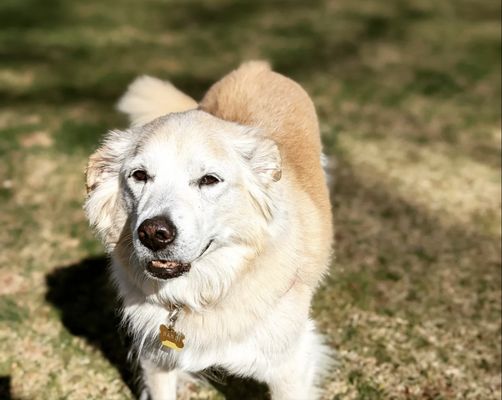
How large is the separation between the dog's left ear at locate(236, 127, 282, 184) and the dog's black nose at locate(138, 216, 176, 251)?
24.6 inches

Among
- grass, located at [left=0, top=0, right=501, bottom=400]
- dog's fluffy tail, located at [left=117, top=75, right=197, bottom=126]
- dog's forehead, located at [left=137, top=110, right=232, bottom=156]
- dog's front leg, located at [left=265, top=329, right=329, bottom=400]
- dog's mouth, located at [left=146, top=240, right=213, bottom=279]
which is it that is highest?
dog's forehead, located at [left=137, top=110, right=232, bottom=156]

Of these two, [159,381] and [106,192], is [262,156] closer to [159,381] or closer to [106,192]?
[106,192]

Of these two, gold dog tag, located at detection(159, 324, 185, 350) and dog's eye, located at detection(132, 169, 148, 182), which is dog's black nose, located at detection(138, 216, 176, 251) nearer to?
dog's eye, located at detection(132, 169, 148, 182)

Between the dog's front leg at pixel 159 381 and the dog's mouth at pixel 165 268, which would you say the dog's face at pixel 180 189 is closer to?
the dog's mouth at pixel 165 268

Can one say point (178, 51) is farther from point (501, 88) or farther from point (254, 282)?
point (254, 282)

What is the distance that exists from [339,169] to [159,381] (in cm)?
348

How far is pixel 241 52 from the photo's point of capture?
9.59m

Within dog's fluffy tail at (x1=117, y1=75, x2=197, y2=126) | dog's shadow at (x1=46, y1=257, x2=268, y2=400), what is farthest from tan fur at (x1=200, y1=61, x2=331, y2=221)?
dog's shadow at (x1=46, y1=257, x2=268, y2=400)

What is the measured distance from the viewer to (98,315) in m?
4.48

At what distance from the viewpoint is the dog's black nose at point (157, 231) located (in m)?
2.57

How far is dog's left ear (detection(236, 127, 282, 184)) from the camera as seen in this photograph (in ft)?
9.81

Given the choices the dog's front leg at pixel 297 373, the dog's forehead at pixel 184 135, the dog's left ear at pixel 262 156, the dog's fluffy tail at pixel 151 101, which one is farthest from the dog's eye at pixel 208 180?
the dog's fluffy tail at pixel 151 101

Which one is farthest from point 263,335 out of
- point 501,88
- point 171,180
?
point 501,88

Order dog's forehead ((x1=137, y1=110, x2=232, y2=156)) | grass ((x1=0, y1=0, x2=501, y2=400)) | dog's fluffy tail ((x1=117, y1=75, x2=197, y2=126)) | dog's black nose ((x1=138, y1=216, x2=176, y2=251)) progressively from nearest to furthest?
dog's black nose ((x1=138, y1=216, x2=176, y2=251)) → dog's forehead ((x1=137, y1=110, x2=232, y2=156)) → grass ((x1=0, y1=0, x2=501, y2=400)) → dog's fluffy tail ((x1=117, y1=75, x2=197, y2=126))
